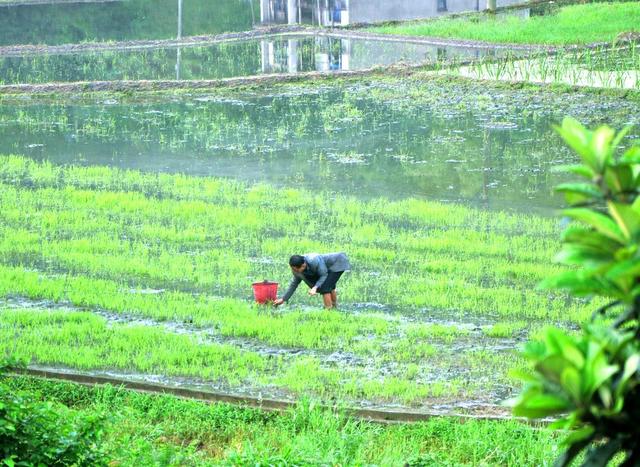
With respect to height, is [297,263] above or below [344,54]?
below

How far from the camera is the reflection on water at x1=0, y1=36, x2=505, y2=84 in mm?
23594

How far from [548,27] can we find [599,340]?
2575 centimetres

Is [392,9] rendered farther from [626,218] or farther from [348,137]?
[626,218]

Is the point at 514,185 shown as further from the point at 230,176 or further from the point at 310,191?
the point at 230,176

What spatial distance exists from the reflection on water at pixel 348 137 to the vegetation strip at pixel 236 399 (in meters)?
7.00

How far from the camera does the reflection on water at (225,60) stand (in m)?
23.6

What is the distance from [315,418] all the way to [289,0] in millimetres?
27608

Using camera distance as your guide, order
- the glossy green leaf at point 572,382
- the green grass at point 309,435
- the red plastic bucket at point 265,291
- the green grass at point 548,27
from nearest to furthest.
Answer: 1. the glossy green leaf at point 572,382
2. the green grass at point 309,435
3. the red plastic bucket at point 265,291
4. the green grass at point 548,27

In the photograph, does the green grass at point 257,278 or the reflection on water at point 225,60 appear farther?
the reflection on water at point 225,60

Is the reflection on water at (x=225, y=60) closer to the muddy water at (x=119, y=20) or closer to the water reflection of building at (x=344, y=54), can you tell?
the water reflection of building at (x=344, y=54)

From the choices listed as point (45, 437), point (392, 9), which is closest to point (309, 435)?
point (45, 437)

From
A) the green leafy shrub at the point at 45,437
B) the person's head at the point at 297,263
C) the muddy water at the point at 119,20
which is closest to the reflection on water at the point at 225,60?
the muddy water at the point at 119,20

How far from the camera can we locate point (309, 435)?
5.44 meters

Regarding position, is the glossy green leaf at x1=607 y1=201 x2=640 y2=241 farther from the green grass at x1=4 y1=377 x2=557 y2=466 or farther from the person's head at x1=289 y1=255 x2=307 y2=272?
the person's head at x1=289 y1=255 x2=307 y2=272
